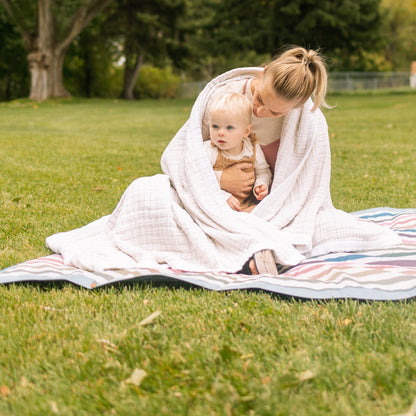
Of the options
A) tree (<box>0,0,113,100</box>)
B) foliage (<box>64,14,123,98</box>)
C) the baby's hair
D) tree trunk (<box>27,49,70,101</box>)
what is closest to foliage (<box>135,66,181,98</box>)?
foliage (<box>64,14,123,98</box>)

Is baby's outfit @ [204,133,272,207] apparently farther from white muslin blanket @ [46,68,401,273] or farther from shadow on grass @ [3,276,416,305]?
shadow on grass @ [3,276,416,305]

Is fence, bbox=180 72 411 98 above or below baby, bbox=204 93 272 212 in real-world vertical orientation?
above

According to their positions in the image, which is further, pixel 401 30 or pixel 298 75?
pixel 401 30

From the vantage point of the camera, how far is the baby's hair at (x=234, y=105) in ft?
10.2

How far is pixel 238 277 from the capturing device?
2.87 m

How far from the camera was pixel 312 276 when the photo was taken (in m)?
2.84

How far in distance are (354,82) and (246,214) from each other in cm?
4205

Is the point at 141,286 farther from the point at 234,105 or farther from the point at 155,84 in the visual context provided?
the point at 155,84

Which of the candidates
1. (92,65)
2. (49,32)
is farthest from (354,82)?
(49,32)

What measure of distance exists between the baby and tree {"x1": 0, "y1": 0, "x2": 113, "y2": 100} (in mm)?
21954

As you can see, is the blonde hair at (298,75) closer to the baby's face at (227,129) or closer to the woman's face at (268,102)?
the woman's face at (268,102)

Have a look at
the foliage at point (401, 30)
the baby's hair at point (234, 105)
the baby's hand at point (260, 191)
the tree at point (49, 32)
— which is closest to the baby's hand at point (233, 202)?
the baby's hand at point (260, 191)

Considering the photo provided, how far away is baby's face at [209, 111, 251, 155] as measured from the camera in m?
3.11

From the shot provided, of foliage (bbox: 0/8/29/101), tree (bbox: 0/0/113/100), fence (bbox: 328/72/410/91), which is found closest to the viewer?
tree (bbox: 0/0/113/100)
